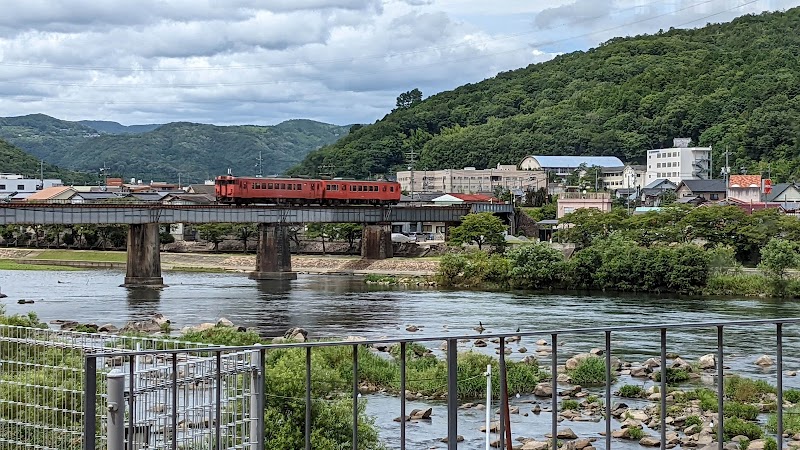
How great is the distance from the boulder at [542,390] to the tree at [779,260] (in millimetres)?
25310

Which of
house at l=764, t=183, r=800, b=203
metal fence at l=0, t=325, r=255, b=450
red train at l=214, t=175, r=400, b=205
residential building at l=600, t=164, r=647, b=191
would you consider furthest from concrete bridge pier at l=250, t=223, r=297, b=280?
residential building at l=600, t=164, r=647, b=191

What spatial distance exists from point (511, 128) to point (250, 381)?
126 meters

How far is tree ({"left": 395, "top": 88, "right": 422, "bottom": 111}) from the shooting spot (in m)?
170

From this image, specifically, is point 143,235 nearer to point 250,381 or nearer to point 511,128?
point 250,381

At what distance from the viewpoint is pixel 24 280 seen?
51375 mm

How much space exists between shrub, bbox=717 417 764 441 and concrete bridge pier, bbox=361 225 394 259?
44.0 metres

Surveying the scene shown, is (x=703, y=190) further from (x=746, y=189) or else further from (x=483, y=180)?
(x=483, y=180)

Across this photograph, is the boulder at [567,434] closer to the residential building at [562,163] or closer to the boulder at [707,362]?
the boulder at [707,362]

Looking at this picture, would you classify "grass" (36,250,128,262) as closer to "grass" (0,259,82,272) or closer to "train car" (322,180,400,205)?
"grass" (0,259,82,272)

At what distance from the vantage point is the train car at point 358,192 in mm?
60438

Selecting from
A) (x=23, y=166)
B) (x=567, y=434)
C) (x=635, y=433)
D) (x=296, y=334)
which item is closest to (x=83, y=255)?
(x=296, y=334)

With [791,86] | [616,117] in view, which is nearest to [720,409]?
[791,86]

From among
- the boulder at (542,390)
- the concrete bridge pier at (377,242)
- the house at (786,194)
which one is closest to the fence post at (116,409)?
the boulder at (542,390)

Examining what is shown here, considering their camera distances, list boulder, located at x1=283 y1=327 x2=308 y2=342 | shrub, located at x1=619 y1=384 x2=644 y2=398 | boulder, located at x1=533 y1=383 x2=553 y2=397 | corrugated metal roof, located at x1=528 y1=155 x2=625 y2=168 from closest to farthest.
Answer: shrub, located at x1=619 y1=384 x2=644 y2=398 → boulder, located at x1=533 y1=383 x2=553 y2=397 → boulder, located at x1=283 y1=327 x2=308 y2=342 → corrugated metal roof, located at x1=528 y1=155 x2=625 y2=168
